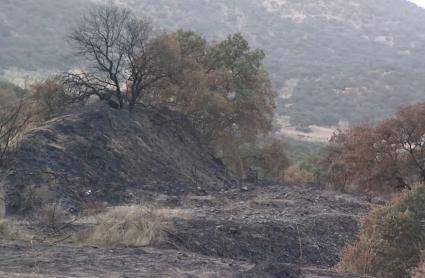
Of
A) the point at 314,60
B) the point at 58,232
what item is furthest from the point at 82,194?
the point at 314,60

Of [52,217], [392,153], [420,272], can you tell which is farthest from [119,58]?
[420,272]

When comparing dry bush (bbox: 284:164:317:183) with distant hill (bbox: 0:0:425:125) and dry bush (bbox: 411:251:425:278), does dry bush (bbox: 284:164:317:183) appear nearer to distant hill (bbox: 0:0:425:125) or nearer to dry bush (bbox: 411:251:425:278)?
dry bush (bbox: 411:251:425:278)

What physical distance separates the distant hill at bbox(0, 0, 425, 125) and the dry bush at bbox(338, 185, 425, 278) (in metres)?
63.6

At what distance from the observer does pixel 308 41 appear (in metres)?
135

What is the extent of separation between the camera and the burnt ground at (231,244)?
8.63 meters

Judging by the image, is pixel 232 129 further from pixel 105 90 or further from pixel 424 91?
pixel 424 91

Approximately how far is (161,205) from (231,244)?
188 inches

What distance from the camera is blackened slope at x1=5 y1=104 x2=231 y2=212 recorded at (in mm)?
17438

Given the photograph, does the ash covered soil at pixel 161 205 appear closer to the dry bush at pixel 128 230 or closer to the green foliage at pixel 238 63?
the dry bush at pixel 128 230

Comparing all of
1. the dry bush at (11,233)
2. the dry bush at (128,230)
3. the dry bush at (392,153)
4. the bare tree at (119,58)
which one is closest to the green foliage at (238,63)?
the bare tree at (119,58)

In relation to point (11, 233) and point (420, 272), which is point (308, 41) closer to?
point (11, 233)

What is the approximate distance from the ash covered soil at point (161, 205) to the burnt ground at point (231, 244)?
25mm

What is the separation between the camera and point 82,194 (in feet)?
58.6

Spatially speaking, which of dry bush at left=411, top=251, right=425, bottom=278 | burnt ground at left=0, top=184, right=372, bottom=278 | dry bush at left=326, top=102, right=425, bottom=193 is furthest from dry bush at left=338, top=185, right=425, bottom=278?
dry bush at left=326, top=102, right=425, bottom=193
